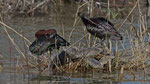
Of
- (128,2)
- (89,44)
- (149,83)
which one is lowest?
(149,83)

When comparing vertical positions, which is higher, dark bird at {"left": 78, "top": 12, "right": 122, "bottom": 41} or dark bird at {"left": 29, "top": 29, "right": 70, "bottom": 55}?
dark bird at {"left": 78, "top": 12, "right": 122, "bottom": 41}

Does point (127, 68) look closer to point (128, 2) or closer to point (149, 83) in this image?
point (149, 83)

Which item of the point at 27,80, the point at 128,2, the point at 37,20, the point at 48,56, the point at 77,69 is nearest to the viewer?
the point at 27,80

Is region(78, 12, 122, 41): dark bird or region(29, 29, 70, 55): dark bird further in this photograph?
region(78, 12, 122, 41): dark bird

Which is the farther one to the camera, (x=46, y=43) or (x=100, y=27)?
(x=100, y=27)

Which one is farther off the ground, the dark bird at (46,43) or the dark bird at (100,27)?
the dark bird at (100,27)

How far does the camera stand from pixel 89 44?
9.20 meters

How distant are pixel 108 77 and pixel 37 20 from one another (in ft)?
22.6

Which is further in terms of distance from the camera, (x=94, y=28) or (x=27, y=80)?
(x=94, y=28)

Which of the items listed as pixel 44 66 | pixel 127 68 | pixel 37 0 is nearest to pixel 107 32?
pixel 127 68

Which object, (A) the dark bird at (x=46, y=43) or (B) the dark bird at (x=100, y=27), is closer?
(A) the dark bird at (x=46, y=43)

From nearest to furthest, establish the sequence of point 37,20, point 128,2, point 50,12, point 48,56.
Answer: point 48,56 < point 37,20 < point 50,12 < point 128,2

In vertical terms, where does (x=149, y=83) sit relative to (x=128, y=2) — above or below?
below

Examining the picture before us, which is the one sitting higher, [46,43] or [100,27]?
[100,27]
